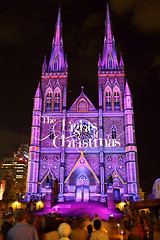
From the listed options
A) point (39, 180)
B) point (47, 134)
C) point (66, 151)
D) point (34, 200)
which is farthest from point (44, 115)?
point (34, 200)

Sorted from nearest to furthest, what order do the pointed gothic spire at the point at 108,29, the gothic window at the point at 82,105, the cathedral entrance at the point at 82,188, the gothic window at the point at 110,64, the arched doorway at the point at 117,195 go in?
1. the cathedral entrance at the point at 82,188
2. the arched doorway at the point at 117,195
3. the gothic window at the point at 82,105
4. the gothic window at the point at 110,64
5. the pointed gothic spire at the point at 108,29

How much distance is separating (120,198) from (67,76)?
72.8ft

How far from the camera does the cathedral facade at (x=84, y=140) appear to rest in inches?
1486

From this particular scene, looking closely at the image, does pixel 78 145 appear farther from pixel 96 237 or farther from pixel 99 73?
pixel 96 237

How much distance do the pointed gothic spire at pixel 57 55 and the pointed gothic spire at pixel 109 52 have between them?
7.39 m

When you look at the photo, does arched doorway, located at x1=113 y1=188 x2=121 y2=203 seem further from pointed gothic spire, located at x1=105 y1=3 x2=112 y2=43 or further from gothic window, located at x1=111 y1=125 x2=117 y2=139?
pointed gothic spire, located at x1=105 y1=3 x2=112 y2=43

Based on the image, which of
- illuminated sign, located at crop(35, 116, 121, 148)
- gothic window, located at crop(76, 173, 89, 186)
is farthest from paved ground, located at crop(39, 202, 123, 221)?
illuminated sign, located at crop(35, 116, 121, 148)

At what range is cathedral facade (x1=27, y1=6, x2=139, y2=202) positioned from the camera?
124ft

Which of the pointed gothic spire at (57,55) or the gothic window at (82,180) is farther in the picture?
the pointed gothic spire at (57,55)

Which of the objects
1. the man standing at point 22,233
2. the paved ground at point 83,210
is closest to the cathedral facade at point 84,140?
the paved ground at point 83,210

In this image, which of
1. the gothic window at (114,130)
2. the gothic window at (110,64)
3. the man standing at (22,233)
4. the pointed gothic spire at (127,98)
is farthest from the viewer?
the gothic window at (110,64)

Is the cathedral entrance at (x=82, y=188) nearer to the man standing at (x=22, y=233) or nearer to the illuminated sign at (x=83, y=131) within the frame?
the illuminated sign at (x=83, y=131)

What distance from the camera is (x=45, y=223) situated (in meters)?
5.35

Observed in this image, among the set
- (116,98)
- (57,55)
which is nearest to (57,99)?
(57,55)
